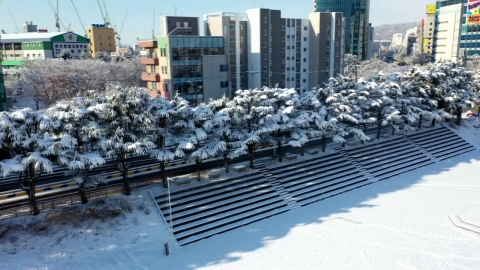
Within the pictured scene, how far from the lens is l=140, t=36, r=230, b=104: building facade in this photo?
44.8m

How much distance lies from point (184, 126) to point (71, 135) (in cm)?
735

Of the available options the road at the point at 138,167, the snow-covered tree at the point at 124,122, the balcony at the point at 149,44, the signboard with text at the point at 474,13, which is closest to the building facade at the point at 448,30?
the signboard with text at the point at 474,13

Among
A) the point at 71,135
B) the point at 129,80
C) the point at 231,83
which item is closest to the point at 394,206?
the point at 71,135

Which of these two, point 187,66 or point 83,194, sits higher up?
point 187,66

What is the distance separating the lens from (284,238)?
73.1 ft

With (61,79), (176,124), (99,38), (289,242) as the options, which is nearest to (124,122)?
(176,124)

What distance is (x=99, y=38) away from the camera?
113 metres

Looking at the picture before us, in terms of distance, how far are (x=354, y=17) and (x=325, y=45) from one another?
87.8 m

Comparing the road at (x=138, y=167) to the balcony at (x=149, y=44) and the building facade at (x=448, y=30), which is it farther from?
A: the building facade at (x=448, y=30)

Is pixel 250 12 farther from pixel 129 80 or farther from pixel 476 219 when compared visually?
pixel 476 219

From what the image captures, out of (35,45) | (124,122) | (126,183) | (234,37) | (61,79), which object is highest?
(35,45)

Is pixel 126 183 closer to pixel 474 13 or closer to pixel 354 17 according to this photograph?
pixel 474 13

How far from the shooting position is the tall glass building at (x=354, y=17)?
5290 inches

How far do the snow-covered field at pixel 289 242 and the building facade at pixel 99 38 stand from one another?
100 meters
